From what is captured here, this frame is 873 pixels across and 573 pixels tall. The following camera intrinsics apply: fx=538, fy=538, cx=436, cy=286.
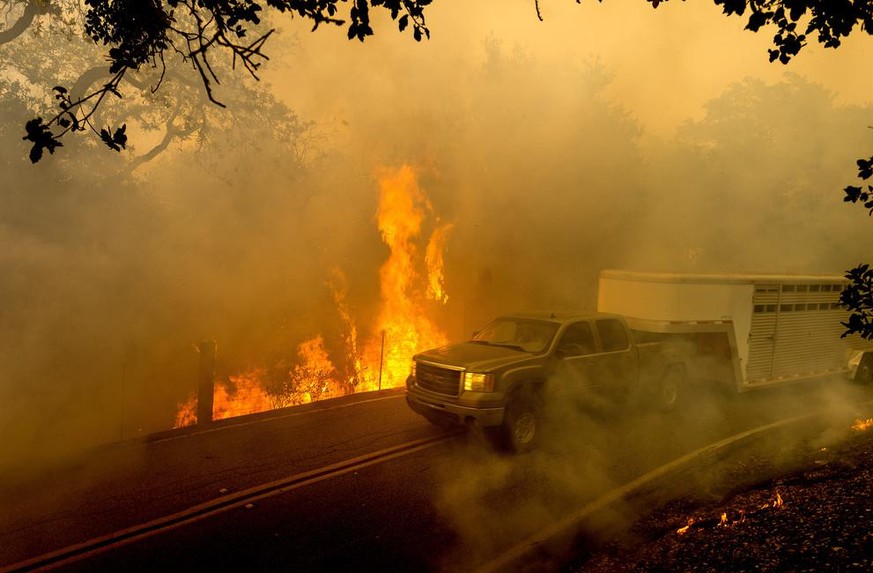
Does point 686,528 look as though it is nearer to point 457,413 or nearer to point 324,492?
point 457,413

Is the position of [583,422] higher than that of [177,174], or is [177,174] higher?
[177,174]

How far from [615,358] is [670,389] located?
6.00ft

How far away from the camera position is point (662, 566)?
12.9 feet

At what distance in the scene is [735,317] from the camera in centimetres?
970

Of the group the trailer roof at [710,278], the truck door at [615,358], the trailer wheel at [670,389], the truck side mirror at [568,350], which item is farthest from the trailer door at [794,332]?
the truck side mirror at [568,350]

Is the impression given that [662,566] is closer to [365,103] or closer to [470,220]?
[470,220]

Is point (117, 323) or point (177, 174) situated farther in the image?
point (177, 174)

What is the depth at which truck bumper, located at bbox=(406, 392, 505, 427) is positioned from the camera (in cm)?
670

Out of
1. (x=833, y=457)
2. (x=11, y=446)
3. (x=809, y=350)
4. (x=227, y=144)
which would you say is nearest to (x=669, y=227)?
(x=809, y=350)

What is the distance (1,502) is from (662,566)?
6155mm

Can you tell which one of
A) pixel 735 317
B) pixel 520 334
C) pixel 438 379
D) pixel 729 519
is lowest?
pixel 729 519

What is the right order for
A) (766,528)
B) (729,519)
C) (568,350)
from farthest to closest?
(568,350) < (729,519) < (766,528)

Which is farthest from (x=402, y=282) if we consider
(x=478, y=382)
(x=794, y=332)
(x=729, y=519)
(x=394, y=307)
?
(x=729, y=519)

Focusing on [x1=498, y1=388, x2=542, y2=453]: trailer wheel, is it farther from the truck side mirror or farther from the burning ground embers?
the burning ground embers
